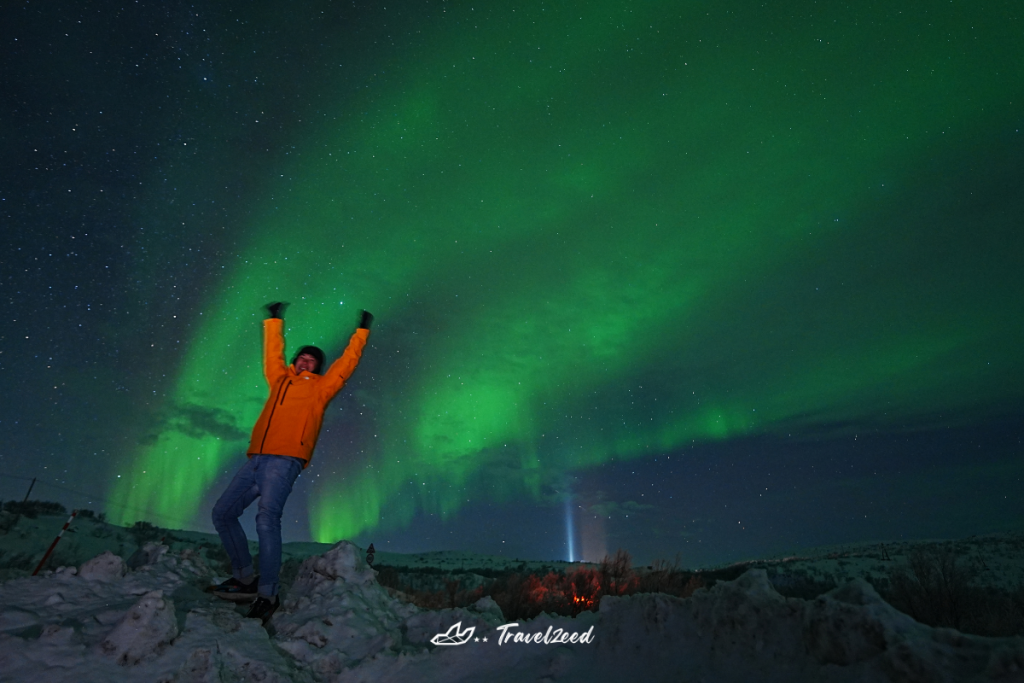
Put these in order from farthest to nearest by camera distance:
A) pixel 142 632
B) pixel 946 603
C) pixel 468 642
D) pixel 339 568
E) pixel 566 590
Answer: pixel 566 590
pixel 339 568
pixel 946 603
pixel 468 642
pixel 142 632

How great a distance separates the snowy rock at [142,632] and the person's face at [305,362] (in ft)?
7.67

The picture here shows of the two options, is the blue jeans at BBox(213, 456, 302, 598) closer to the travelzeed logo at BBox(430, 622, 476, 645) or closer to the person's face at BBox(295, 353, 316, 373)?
the person's face at BBox(295, 353, 316, 373)

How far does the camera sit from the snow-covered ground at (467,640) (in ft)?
7.58

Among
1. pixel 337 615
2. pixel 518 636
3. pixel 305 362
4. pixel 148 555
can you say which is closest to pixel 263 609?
pixel 337 615

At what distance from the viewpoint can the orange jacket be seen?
434 centimetres

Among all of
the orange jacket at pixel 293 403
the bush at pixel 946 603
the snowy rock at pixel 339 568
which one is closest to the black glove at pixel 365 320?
the orange jacket at pixel 293 403

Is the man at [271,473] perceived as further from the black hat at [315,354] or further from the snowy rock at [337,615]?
the snowy rock at [337,615]

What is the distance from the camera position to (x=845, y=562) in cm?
2138

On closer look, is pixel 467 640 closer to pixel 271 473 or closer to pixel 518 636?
pixel 518 636

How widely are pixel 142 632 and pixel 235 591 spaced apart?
155cm

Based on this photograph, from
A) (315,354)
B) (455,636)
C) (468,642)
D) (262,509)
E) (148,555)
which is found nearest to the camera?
(468,642)

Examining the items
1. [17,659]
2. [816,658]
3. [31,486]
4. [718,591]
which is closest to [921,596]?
[718,591]

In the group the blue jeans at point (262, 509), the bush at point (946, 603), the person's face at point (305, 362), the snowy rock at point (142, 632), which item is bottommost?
the bush at point (946, 603)

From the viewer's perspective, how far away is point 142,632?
3.03 m
